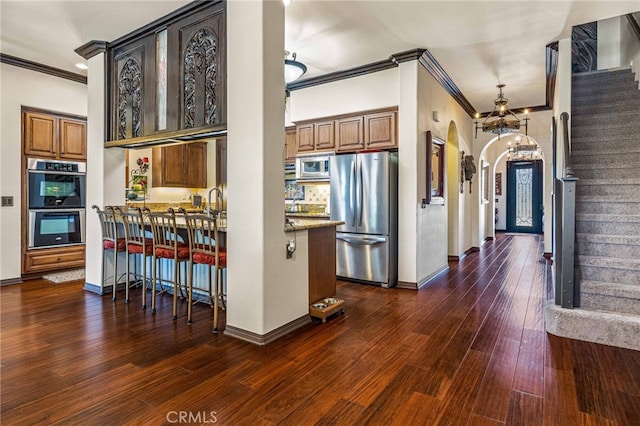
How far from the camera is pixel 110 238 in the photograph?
4.23 metres

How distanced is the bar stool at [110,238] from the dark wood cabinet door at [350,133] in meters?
3.16

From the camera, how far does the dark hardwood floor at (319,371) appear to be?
1928mm

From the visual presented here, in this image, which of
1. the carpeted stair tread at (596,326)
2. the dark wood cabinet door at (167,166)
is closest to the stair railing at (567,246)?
the carpeted stair tread at (596,326)

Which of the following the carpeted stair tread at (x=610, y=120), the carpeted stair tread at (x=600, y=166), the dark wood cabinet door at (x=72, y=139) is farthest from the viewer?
the dark wood cabinet door at (x=72, y=139)

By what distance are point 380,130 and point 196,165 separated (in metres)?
A: 4.40

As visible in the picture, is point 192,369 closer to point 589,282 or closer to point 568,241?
point 568,241

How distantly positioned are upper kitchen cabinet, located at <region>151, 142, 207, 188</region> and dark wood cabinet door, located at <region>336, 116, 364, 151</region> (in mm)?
3376

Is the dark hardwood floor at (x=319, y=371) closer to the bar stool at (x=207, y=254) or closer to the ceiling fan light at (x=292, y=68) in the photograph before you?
the bar stool at (x=207, y=254)

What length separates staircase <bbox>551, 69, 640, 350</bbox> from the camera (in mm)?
2990

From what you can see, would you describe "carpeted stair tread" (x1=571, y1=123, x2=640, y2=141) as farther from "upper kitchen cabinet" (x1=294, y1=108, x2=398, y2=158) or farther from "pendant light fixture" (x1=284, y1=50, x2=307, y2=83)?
"pendant light fixture" (x1=284, y1=50, x2=307, y2=83)

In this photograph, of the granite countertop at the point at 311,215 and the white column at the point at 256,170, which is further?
the granite countertop at the point at 311,215

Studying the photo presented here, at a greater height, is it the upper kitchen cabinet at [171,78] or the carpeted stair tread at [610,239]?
the upper kitchen cabinet at [171,78]

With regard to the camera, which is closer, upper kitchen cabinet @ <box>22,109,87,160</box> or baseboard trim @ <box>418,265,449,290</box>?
baseboard trim @ <box>418,265,449,290</box>

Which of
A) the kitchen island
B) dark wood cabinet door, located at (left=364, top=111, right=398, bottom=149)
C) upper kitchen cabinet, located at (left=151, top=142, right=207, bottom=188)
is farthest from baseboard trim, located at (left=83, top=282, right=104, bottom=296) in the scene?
dark wood cabinet door, located at (left=364, top=111, right=398, bottom=149)
